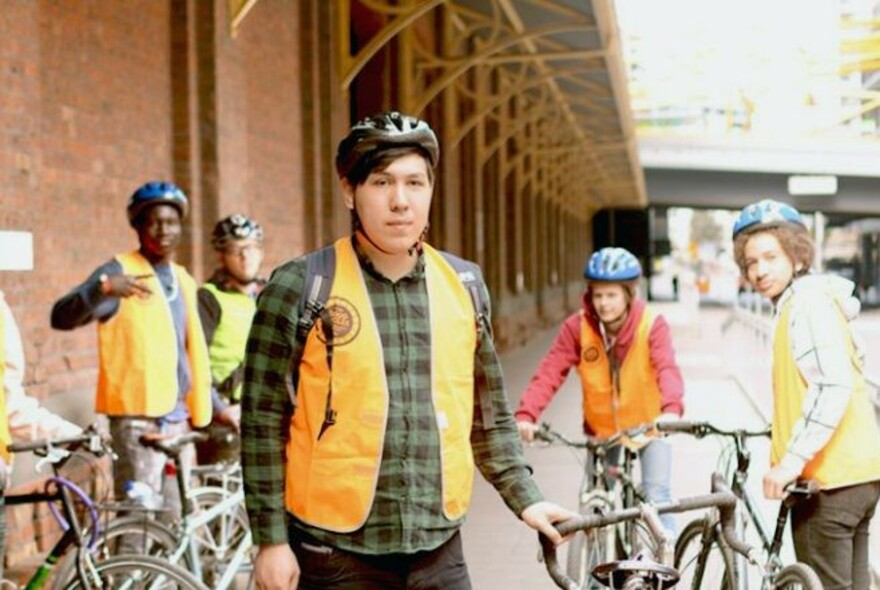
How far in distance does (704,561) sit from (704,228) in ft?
390

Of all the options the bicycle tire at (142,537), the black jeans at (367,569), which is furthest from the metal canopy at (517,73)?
the black jeans at (367,569)

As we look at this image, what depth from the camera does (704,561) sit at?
4137 mm

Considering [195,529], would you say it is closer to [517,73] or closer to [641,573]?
[641,573]

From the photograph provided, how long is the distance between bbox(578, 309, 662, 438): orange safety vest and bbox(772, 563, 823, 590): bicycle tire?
1.87 metres

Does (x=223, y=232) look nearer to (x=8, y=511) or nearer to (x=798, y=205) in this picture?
(x=8, y=511)

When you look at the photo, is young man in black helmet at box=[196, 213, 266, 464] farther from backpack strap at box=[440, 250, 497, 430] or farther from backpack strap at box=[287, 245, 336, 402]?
backpack strap at box=[287, 245, 336, 402]

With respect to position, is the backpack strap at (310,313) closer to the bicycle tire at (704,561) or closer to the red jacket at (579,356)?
the bicycle tire at (704,561)

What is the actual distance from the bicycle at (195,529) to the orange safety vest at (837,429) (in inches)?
66.0

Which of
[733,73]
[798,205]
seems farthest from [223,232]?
[733,73]

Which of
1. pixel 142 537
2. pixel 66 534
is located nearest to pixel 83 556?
pixel 66 534

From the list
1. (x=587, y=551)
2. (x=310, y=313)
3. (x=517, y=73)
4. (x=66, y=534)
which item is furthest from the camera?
(x=517, y=73)

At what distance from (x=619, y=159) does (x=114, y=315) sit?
27837mm

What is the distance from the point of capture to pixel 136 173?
7.91m

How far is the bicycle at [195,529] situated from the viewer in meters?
4.73
